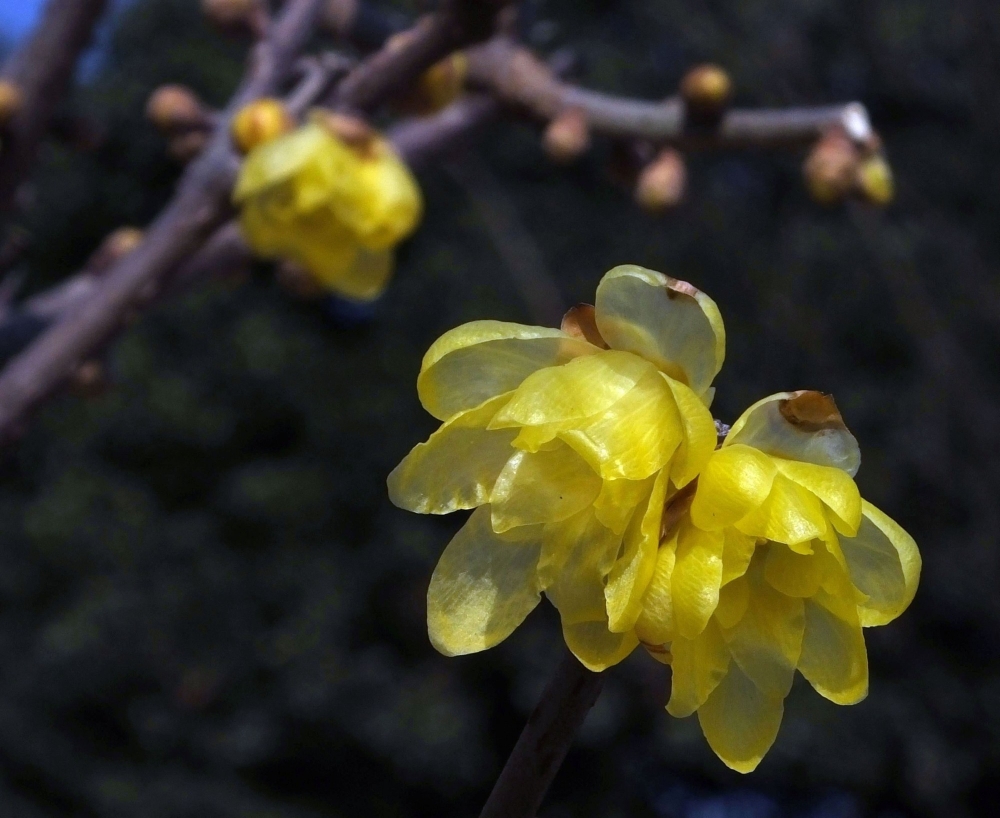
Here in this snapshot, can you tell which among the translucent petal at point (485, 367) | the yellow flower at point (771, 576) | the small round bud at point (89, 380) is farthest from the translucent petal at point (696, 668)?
the small round bud at point (89, 380)

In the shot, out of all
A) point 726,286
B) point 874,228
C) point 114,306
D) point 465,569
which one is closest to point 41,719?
point 726,286

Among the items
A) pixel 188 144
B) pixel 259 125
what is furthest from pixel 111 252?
pixel 259 125

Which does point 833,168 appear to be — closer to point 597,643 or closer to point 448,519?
point 597,643

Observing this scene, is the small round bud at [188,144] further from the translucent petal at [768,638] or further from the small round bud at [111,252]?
the translucent petal at [768,638]

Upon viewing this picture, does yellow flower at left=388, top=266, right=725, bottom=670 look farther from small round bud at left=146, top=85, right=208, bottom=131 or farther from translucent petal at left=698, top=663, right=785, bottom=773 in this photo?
small round bud at left=146, top=85, right=208, bottom=131

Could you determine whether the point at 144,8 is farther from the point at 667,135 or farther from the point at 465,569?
the point at 465,569
